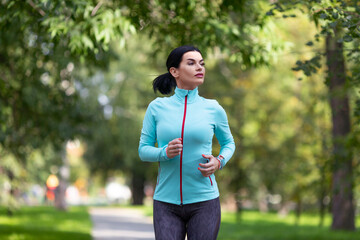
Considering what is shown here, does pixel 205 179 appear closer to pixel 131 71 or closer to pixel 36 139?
pixel 36 139

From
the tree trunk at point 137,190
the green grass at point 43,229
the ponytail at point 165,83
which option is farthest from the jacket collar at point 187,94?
the tree trunk at point 137,190

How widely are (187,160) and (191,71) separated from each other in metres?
0.56

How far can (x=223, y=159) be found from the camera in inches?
141

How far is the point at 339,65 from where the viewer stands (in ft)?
23.7

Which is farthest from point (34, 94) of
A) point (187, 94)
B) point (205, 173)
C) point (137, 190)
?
point (137, 190)

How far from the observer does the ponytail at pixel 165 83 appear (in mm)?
3920

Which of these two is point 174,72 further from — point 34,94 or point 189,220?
point 34,94

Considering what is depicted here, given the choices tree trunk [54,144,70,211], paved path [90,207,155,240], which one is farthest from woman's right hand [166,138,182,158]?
tree trunk [54,144,70,211]

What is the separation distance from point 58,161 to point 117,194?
48.3m

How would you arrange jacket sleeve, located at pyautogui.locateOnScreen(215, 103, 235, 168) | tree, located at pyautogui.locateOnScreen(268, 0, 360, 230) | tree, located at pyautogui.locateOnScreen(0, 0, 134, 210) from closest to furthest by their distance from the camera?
jacket sleeve, located at pyautogui.locateOnScreen(215, 103, 235, 168), tree, located at pyautogui.locateOnScreen(268, 0, 360, 230), tree, located at pyautogui.locateOnScreen(0, 0, 134, 210)

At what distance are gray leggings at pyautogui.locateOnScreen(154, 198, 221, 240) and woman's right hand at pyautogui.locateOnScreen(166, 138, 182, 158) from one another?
375 mm

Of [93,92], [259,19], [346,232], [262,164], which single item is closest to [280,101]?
[262,164]

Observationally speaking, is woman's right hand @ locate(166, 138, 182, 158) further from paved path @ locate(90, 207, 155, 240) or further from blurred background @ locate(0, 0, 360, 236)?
paved path @ locate(90, 207, 155, 240)

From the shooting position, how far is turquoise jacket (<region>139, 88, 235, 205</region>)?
3.55 metres
